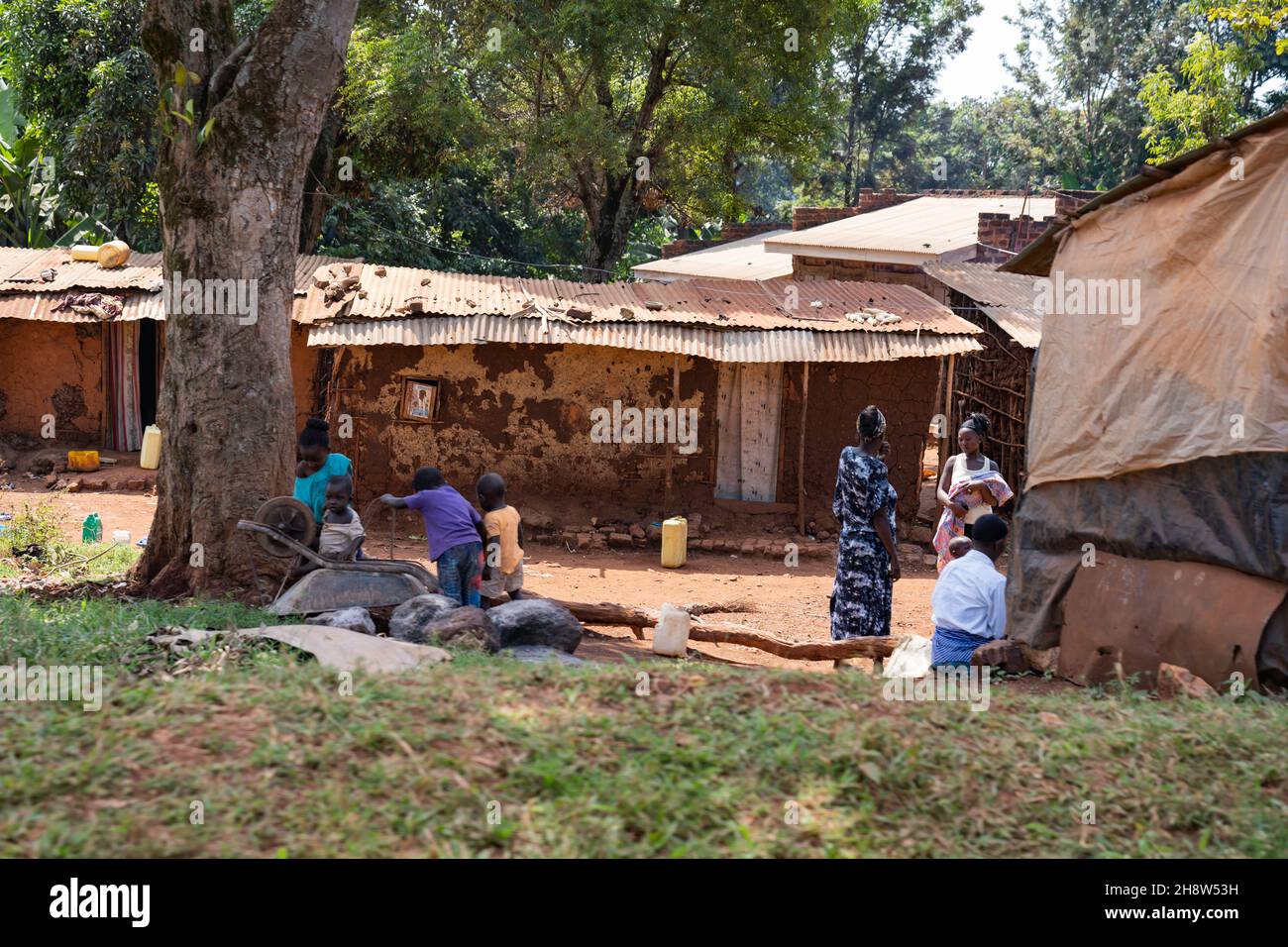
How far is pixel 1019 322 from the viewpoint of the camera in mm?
13969

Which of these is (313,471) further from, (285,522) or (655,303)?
(655,303)

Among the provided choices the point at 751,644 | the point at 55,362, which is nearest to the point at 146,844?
the point at 751,644

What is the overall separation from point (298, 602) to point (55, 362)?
32.1 feet

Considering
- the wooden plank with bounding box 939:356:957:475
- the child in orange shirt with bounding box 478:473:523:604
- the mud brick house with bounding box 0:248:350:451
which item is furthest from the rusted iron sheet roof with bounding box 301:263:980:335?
the child in orange shirt with bounding box 478:473:523:604

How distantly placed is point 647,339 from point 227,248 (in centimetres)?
566

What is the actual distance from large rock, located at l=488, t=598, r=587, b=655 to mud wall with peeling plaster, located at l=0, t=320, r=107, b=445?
1030cm

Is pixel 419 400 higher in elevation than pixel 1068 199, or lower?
lower

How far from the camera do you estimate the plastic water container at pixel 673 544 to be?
1216 cm

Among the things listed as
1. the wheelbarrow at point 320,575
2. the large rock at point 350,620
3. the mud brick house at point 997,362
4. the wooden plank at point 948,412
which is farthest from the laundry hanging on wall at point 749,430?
the large rock at point 350,620

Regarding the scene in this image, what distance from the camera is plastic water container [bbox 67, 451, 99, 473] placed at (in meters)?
14.3

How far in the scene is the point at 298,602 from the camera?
270 inches

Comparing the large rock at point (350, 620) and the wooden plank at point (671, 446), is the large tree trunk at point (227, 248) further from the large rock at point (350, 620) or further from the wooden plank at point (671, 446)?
the wooden plank at point (671, 446)

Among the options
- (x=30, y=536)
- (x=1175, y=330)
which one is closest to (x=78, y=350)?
(x=30, y=536)
